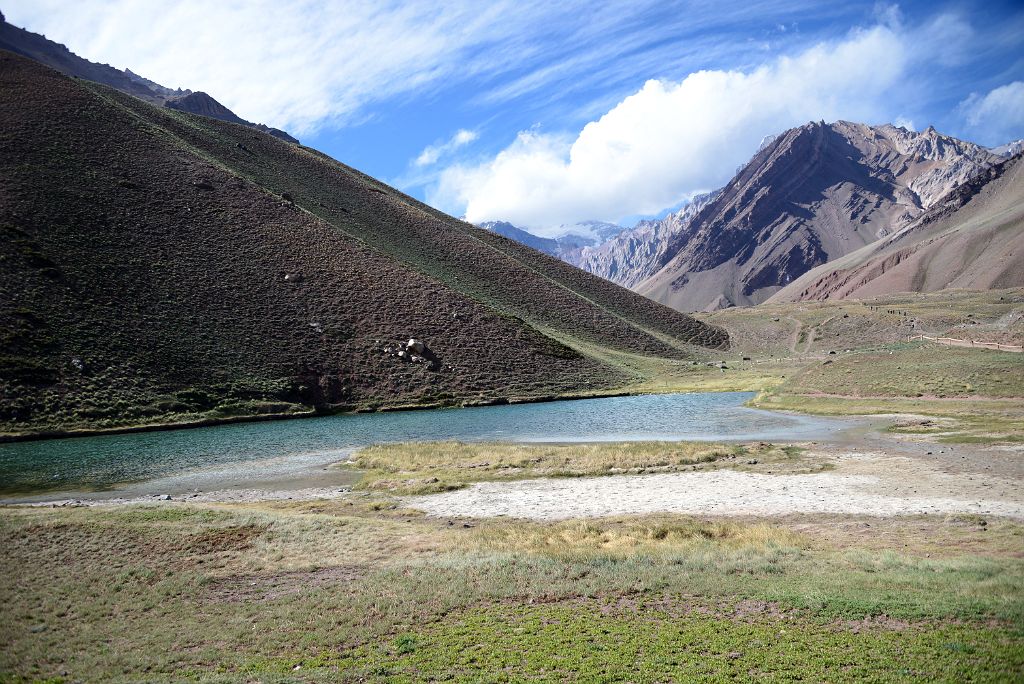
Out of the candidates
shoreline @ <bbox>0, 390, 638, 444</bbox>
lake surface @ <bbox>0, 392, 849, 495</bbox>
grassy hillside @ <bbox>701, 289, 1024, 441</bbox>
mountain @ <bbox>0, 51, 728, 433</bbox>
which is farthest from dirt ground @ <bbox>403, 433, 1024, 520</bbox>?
mountain @ <bbox>0, 51, 728, 433</bbox>

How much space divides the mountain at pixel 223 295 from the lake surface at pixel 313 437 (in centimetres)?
1000

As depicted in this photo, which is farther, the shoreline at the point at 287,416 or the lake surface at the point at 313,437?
the shoreline at the point at 287,416

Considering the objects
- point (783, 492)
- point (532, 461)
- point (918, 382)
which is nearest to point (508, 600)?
point (783, 492)

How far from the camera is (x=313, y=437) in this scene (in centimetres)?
5750

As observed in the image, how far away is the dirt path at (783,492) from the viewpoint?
24547 millimetres

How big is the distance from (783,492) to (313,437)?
4306cm

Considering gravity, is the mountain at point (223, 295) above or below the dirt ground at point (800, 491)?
above

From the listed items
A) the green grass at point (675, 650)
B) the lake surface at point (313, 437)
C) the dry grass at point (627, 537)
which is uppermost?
the green grass at point (675, 650)

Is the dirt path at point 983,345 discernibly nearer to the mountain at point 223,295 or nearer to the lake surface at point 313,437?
the lake surface at point 313,437

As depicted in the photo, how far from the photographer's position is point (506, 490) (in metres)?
Result: 32.2

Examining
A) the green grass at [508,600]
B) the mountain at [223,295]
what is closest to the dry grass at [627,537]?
the green grass at [508,600]

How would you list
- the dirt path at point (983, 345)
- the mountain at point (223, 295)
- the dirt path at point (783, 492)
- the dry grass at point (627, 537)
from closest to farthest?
the dry grass at point (627, 537) → the dirt path at point (783, 492) → the dirt path at point (983, 345) → the mountain at point (223, 295)

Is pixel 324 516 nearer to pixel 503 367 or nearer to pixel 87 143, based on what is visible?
pixel 503 367

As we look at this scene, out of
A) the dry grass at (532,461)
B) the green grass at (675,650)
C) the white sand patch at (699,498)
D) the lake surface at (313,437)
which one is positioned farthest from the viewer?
the lake surface at (313,437)
